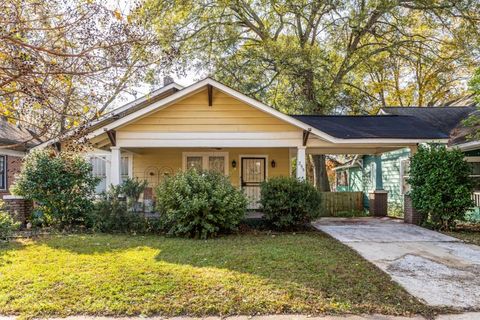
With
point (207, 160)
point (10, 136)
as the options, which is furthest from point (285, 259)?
point (10, 136)

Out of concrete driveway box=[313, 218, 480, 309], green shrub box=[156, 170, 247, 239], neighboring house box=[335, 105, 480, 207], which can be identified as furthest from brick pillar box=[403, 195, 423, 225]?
green shrub box=[156, 170, 247, 239]

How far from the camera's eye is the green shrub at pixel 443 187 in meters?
10.1

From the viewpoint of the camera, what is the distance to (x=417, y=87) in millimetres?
26797

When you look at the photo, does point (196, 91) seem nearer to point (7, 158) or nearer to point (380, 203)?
point (380, 203)

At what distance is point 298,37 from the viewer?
67.8ft

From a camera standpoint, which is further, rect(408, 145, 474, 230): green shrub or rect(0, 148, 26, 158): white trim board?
rect(0, 148, 26, 158): white trim board

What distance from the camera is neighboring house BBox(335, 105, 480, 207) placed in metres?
13.2

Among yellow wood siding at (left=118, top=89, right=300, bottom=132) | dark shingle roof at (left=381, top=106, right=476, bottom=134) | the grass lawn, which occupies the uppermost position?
dark shingle roof at (left=381, top=106, right=476, bottom=134)

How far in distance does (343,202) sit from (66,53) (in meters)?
14.5

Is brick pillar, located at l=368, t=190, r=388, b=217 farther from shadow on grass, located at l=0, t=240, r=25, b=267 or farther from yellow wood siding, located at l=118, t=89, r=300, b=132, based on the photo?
shadow on grass, located at l=0, t=240, r=25, b=267

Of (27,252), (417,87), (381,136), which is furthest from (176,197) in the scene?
(417,87)

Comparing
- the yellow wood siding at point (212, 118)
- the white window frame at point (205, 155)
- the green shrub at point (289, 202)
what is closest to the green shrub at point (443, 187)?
the green shrub at point (289, 202)

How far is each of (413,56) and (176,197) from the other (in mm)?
16487

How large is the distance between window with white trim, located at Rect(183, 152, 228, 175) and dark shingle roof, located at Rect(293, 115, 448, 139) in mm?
3412
